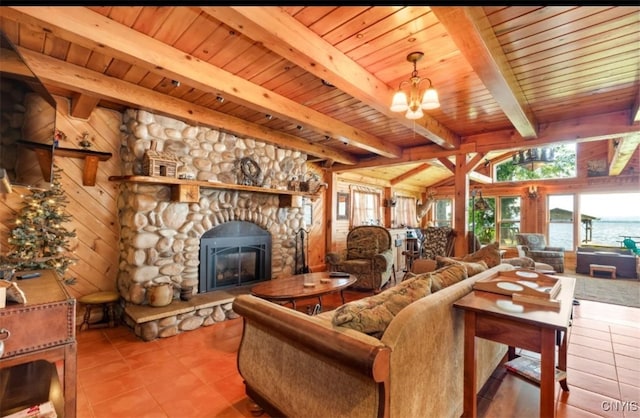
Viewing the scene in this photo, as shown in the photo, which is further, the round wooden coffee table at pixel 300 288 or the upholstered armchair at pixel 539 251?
the upholstered armchair at pixel 539 251

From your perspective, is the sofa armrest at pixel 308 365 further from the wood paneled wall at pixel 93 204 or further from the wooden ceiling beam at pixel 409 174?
the wooden ceiling beam at pixel 409 174

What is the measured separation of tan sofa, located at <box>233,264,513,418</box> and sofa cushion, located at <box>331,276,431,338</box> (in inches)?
2.4

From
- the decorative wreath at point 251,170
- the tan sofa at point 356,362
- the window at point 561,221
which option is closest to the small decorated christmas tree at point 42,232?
the decorative wreath at point 251,170

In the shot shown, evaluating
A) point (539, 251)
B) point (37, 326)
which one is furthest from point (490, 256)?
point (539, 251)

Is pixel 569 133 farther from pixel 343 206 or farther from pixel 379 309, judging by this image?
pixel 343 206

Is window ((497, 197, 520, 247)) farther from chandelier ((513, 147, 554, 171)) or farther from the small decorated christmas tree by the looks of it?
the small decorated christmas tree

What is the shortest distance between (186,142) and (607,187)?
9.65 m

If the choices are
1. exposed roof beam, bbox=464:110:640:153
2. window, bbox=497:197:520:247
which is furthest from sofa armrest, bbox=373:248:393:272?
window, bbox=497:197:520:247

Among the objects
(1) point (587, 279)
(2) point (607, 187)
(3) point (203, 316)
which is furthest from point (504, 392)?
(2) point (607, 187)

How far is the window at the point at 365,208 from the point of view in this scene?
7250mm

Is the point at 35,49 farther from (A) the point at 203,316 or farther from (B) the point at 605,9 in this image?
(B) the point at 605,9

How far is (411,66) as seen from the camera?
7.94ft

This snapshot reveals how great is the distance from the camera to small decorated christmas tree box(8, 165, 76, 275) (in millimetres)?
2591

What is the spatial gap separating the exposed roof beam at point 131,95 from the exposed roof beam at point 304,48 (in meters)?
1.74
